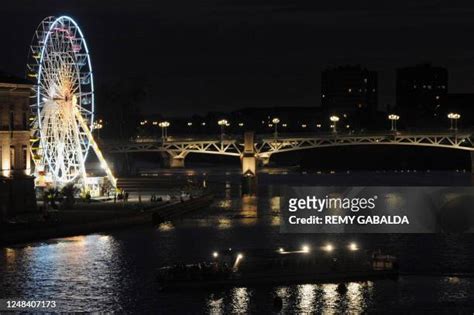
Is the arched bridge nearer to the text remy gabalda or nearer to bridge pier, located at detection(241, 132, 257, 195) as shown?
bridge pier, located at detection(241, 132, 257, 195)

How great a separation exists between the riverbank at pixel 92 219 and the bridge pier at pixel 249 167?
1760cm

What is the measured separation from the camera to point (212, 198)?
84562 millimetres

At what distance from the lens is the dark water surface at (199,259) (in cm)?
3925

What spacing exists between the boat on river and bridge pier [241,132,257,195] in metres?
46.8

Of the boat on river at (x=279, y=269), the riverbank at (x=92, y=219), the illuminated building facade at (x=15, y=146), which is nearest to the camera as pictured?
the boat on river at (x=279, y=269)

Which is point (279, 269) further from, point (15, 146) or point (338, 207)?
point (338, 207)

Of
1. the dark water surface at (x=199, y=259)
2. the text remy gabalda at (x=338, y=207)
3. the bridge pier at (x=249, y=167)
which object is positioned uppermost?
the bridge pier at (x=249, y=167)

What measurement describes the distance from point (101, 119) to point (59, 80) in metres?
64.8

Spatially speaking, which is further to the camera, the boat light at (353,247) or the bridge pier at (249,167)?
the bridge pier at (249,167)

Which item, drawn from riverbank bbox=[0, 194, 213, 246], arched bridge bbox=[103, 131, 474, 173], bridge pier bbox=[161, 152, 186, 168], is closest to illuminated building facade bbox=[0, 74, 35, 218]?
riverbank bbox=[0, 194, 213, 246]

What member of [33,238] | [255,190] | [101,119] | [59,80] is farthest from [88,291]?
[101,119]

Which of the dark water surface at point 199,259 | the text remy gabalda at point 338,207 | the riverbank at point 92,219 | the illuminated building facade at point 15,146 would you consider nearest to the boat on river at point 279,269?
the dark water surface at point 199,259

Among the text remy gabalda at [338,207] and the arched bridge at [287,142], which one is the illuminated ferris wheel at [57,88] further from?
the arched bridge at [287,142]

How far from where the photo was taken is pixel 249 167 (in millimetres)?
102062
